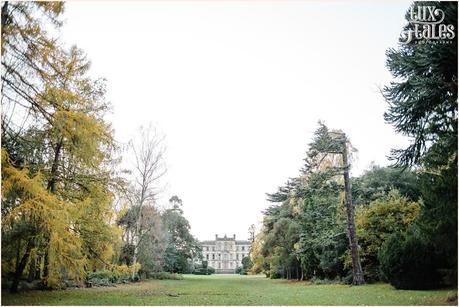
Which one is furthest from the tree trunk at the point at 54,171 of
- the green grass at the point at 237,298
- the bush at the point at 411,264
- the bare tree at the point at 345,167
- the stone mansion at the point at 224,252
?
the stone mansion at the point at 224,252

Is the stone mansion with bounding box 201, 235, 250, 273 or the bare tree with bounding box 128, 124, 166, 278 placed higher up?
the bare tree with bounding box 128, 124, 166, 278

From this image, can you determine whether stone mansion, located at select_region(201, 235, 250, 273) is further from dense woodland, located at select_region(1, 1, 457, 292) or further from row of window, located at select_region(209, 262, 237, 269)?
dense woodland, located at select_region(1, 1, 457, 292)

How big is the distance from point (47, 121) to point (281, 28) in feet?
25.7

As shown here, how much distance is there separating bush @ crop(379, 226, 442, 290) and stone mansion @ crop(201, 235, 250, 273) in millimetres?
94219

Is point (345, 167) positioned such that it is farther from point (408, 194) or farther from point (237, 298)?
point (237, 298)

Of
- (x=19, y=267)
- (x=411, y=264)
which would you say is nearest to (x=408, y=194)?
(x=411, y=264)

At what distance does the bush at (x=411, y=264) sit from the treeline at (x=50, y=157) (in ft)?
31.2

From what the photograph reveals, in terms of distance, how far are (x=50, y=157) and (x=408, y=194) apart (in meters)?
21.9

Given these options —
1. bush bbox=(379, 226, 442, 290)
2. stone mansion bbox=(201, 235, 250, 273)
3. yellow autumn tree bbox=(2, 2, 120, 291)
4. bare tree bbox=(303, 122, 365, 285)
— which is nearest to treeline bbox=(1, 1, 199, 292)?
yellow autumn tree bbox=(2, 2, 120, 291)

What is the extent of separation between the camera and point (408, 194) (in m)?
26.0

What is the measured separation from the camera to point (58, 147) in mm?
12414

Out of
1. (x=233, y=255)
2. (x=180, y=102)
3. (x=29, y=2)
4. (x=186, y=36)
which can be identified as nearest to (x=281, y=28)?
(x=186, y=36)

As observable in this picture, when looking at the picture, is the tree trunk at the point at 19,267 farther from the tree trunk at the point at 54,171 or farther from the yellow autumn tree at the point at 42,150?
the tree trunk at the point at 54,171

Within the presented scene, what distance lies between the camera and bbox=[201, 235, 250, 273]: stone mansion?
345ft
